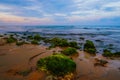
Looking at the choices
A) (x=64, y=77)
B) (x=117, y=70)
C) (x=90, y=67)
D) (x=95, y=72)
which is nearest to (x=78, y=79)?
(x=64, y=77)

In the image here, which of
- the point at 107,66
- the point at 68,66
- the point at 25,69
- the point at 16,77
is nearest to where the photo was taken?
the point at 16,77

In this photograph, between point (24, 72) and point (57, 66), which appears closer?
point (57, 66)

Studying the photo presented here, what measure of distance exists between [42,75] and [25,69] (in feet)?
4.51

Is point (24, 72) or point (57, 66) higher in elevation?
point (57, 66)

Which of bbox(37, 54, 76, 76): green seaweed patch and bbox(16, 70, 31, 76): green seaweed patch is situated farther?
bbox(16, 70, 31, 76): green seaweed patch

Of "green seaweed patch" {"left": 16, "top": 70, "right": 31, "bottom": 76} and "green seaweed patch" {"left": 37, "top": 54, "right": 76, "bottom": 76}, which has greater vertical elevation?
"green seaweed patch" {"left": 37, "top": 54, "right": 76, "bottom": 76}

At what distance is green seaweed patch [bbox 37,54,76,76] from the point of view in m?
7.97

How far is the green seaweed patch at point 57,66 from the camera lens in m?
7.97

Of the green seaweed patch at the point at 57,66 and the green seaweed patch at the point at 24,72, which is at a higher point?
the green seaweed patch at the point at 57,66

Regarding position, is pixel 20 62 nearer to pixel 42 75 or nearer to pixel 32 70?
pixel 32 70

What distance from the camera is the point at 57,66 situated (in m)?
8.00

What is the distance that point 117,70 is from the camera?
983 centimetres

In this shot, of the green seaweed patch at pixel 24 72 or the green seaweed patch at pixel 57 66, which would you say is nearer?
the green seaweed patch at pixel 57 66

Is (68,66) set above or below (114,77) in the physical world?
above
